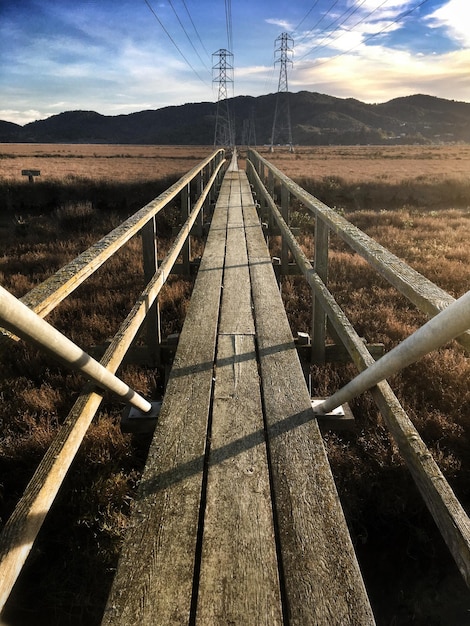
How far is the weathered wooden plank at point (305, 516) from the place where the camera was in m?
1.57

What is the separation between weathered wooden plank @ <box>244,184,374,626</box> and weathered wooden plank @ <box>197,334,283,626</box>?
0.19ft

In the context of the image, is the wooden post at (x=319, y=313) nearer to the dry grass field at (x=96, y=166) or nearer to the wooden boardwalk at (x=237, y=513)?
the wooden boardwalk at (x=237, y=513)

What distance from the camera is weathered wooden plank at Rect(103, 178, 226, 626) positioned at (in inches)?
61.9

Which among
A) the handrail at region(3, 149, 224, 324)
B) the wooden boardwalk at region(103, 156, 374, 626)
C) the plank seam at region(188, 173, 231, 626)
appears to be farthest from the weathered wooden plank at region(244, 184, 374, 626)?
the handrail at region(3, 149, 224, 324)

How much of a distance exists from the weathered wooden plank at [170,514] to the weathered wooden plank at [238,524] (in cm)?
6

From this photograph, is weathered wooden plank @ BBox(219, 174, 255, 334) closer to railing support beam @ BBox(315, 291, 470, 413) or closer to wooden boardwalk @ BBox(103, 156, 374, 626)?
wooden boardwalk @ BBox(103, 156, 374, 626)

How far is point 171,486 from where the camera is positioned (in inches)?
82.0

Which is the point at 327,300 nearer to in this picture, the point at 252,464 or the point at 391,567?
the point at 252,464

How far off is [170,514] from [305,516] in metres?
0.53

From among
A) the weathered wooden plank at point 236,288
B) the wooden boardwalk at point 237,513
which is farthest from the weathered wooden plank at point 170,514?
the weathered wooden plank at point 236,288

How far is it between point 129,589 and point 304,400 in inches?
55.2

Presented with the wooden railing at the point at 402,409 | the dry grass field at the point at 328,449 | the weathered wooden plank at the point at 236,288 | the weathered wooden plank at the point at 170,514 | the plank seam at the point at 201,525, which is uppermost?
the wooden railing at the point at 402,409

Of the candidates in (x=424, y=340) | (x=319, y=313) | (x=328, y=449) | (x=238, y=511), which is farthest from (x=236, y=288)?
(x=424, y=340)

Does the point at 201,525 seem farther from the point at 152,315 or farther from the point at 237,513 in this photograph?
the point at 152,315
